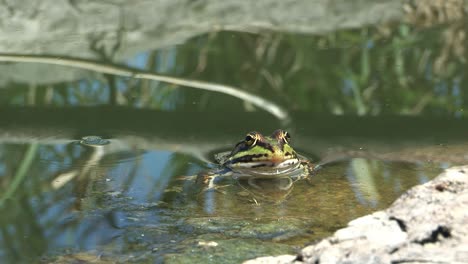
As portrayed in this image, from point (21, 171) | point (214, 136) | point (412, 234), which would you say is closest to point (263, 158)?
point (214, 136)

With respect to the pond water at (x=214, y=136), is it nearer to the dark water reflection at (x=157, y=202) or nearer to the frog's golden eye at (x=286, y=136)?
the dark water reflection at (x=157, y=202)

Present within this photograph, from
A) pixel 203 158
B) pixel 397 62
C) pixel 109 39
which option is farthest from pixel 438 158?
pixel 109 39

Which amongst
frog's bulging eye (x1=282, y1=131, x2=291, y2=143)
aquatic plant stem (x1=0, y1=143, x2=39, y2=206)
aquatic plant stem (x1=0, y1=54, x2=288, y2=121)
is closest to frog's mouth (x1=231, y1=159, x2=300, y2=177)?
frog's bulging eye (x1=282, y1=131, x2=291, y2=143)

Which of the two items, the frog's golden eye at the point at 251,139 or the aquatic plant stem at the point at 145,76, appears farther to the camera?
the aquatic plant stem at the point at 145,76

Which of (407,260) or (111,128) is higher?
(407,260)

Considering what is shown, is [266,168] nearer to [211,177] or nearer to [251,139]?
[251,139]

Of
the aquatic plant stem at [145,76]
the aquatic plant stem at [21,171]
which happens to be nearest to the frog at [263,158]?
the aquatic plant stem at [145,76]

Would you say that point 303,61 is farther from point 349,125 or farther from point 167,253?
point 167,253
